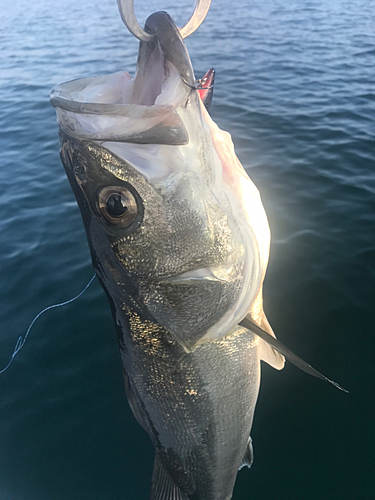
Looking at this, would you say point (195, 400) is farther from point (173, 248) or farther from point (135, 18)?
point (135, 18)

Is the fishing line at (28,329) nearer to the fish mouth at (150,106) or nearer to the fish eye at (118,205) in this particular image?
the fish eye at (118,205)

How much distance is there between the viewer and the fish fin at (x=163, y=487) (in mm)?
2018

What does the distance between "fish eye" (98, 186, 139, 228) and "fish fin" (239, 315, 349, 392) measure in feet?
2.50

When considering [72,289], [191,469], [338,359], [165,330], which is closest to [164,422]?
[191,469]

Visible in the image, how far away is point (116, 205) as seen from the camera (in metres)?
1.37

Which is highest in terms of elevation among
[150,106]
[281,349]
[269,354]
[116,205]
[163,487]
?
[150,106]

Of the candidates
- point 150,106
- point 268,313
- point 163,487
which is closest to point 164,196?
point 150,106

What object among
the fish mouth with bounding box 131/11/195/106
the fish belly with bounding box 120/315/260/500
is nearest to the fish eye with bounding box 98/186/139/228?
the fish mouth with bounding box 131/11/195/106

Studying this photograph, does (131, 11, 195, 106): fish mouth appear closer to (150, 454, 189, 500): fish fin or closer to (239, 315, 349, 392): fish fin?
(239, 315, 349, 392): fish fin

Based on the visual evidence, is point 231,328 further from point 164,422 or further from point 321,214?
point 321,214

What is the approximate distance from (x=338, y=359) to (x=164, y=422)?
2.20 meters

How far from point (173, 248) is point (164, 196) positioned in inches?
8.5

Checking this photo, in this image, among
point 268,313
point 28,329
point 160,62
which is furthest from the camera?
point 28,329

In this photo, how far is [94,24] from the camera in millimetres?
19453
